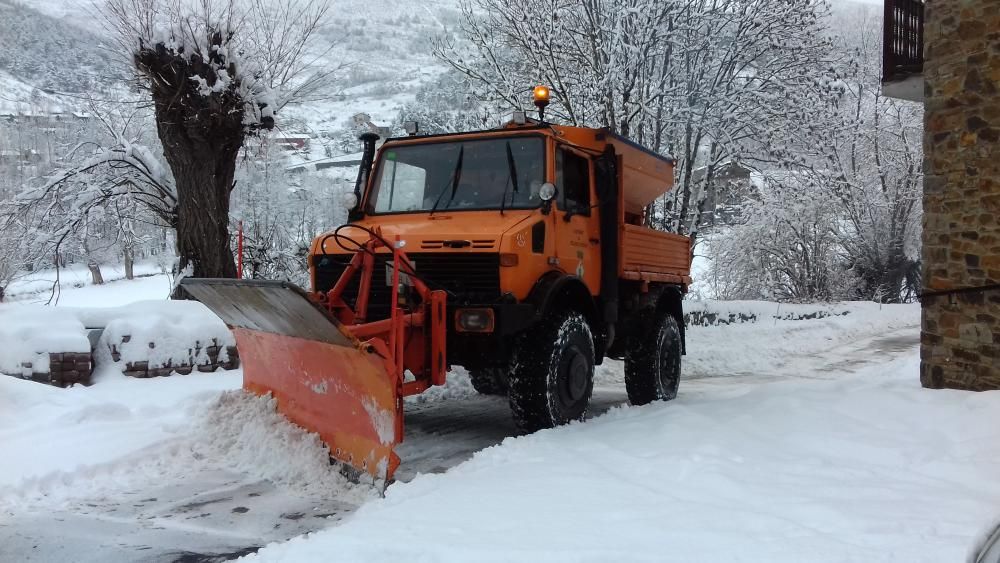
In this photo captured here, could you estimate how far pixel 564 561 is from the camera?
9.93 ft

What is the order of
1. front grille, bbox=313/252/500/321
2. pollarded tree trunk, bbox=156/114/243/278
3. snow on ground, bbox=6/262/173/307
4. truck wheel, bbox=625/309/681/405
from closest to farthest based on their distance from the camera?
1. front grille, bbox=313/252/500/321
2. truck wheel, bbox=625/309/681/405
3. pollarded tree trunk, bbox=156/114/243/278
4. snow on ground, bbox=6/262/173/307

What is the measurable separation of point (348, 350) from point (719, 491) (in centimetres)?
232

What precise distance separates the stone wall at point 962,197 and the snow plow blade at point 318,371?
5114 millimetres

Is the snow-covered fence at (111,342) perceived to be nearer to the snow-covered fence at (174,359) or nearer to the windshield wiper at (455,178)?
the snow-covered fence at (174,359)

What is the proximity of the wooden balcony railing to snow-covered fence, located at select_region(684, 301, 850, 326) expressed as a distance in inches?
298

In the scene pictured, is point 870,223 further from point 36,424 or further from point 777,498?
point 36,424

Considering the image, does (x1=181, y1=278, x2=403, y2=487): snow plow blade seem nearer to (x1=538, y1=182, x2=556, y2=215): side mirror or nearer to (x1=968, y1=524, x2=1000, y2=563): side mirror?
(x1=538, y1=182, x2=556, y2=215): side mirror

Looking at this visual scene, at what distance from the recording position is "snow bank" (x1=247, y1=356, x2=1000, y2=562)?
3197mm

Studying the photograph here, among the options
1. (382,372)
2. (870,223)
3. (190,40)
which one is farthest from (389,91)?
(382,372)

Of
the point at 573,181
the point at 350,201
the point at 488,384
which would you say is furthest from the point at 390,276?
the point at 488,384

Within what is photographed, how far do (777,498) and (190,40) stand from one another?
8.33 metres

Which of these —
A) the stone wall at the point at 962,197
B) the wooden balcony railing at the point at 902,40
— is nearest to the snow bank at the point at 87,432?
the stone wall at the point at 962,197

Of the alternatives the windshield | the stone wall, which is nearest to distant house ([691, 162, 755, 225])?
the stone wall

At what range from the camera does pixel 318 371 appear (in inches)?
195
